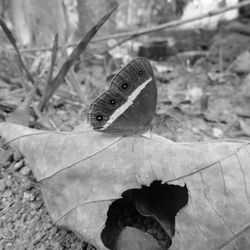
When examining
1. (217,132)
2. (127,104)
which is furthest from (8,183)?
(217,132)

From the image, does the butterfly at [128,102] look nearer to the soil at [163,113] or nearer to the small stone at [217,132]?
the soil at [163,113]

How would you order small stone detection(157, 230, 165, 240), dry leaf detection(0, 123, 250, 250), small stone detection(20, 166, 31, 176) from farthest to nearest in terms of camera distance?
small stone detection(20, 166, 31, 176) < small stone detection(157, 230, 165, 240) < dry leaf detection(0, 123, 250, 250)

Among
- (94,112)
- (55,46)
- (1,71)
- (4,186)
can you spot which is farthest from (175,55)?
(4,186)

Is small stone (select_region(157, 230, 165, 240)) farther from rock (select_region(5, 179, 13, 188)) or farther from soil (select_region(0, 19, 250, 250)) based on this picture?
rock (select_region(5, 179, 13, 188))

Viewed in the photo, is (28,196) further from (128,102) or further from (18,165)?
(128,102)

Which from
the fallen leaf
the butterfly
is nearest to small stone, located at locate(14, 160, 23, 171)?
the butterfly

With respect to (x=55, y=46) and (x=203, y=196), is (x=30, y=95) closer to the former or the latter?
(x=55, y=46)
